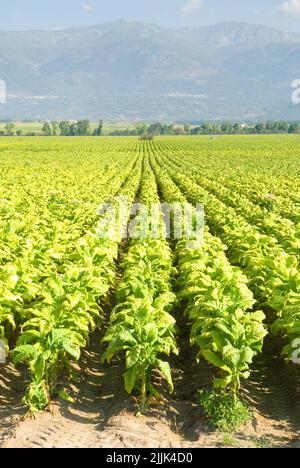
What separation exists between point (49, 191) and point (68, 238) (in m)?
12.9

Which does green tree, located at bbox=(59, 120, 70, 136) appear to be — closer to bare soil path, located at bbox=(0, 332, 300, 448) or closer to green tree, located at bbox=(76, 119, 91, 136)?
green tree, located at bbox=(76, 119, 91, 136)

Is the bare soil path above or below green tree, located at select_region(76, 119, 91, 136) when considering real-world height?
below

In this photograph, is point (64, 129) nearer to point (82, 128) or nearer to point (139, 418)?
point (82, 128)

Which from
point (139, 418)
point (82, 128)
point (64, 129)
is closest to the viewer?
point (139, 418)

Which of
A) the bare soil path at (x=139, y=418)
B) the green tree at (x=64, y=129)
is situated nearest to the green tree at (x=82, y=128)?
the green tree at (x=64, y=129)

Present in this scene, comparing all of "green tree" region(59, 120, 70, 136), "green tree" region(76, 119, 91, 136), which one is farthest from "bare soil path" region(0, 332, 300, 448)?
"green tree" region(59, 120, 70, 136)

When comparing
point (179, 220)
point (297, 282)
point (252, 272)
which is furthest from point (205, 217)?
point (297, 282)

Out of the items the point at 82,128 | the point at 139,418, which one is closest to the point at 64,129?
the point at 82,128

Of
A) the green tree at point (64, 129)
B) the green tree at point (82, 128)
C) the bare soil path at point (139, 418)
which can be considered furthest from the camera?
the green tree at point (64, 129)

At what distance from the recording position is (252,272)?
9414mm

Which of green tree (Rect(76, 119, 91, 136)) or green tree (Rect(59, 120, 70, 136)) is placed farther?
green tree (Rect(59, 120, 70, 136))

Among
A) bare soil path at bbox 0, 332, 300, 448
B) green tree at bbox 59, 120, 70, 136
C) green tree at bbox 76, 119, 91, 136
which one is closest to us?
bare soil path at bbox 0, 332, 300, 448

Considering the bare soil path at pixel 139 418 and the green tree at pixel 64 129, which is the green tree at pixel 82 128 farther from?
the bare soil path at pixel 139 418

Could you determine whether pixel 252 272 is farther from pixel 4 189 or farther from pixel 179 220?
pixel 4 189
